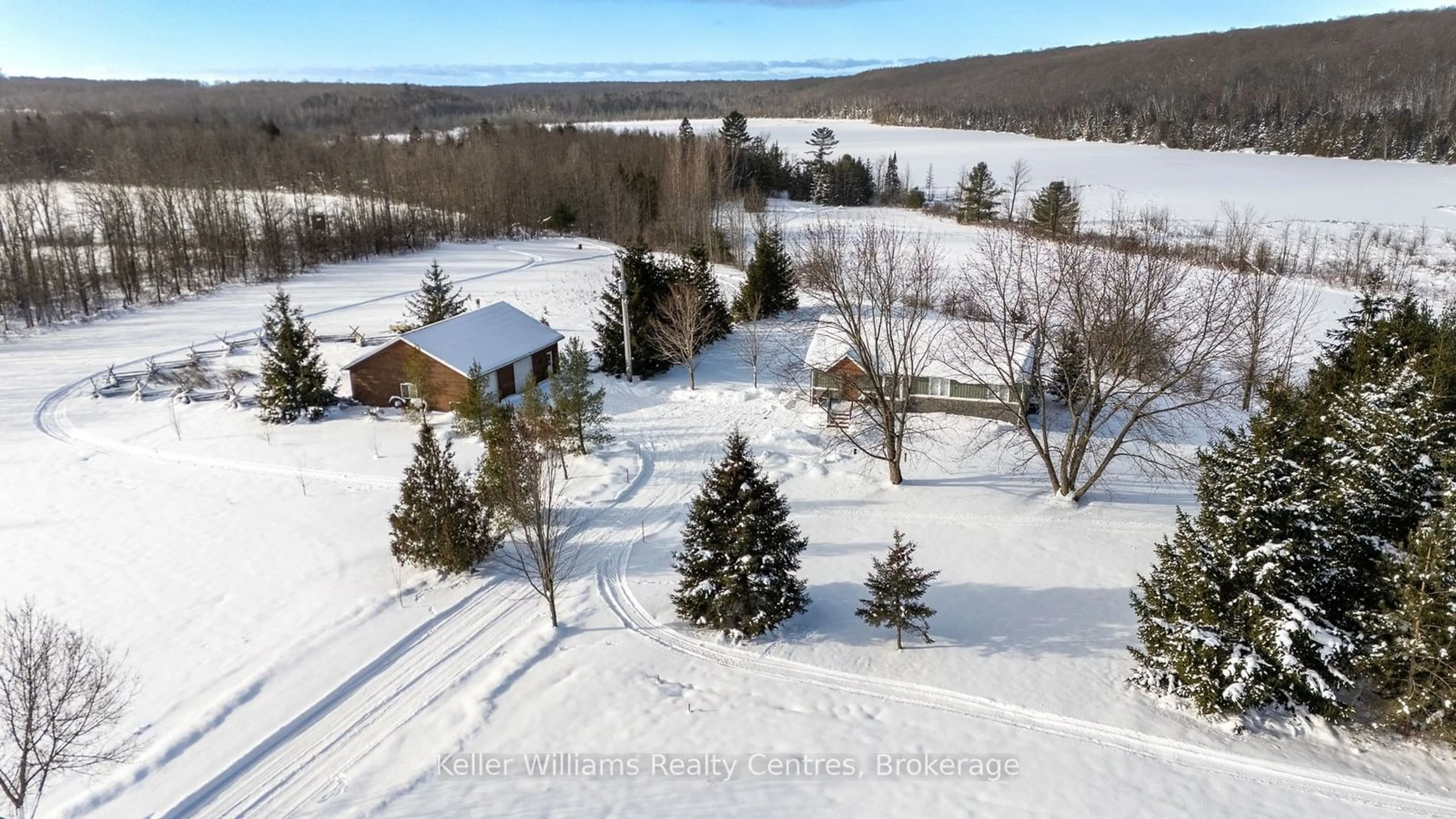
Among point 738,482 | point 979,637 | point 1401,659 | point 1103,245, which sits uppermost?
point 1103,245

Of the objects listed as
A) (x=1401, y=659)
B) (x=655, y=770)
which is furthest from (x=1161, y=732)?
(x=655, y=770)

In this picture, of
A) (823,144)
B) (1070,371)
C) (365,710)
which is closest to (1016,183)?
(823,144)

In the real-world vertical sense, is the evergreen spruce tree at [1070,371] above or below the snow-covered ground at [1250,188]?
below

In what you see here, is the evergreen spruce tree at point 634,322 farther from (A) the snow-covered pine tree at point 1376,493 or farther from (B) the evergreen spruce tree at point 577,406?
(A) the snow-covered pine tree at point 1376,493

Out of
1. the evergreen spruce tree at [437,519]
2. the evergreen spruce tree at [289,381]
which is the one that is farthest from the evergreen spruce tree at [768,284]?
the evergreen spruce tree at [437,519]

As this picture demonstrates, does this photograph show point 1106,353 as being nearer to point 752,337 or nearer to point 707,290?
point 752,337

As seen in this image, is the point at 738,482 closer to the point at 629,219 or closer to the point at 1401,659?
the point at 1401,659

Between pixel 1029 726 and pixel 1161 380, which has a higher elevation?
pixel 1161 380
